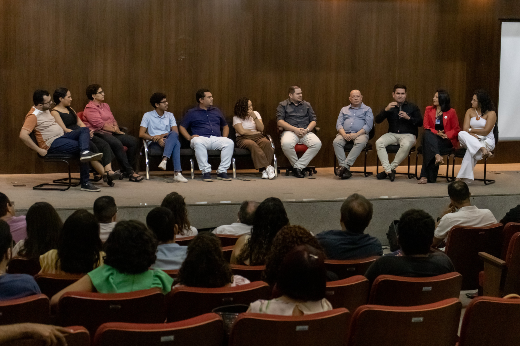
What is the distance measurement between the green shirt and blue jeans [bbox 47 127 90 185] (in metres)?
4.08

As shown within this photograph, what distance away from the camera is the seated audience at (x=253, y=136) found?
7.58 meters

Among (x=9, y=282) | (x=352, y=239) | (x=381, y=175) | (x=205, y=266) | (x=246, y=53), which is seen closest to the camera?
(x=9, y=282)

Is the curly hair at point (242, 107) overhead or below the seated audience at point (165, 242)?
overhead

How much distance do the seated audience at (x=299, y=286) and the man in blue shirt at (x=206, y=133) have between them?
5209mm

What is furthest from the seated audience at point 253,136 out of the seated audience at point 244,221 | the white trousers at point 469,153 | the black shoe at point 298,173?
the seated audience at point 244,221

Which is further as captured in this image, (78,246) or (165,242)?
(165,242)

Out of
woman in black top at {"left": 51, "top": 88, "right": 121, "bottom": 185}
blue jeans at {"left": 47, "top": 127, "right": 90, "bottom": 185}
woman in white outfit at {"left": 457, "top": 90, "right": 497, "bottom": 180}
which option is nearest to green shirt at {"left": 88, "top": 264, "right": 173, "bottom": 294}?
blue jeans at {"left": 47, "top": 127, "right": 90, "bottom": 185}

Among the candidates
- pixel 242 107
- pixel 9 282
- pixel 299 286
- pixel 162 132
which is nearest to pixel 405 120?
pixel 242 107

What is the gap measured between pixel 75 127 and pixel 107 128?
0.43 m

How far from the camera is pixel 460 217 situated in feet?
13.8

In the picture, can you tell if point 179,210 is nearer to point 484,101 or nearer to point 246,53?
point 246,53

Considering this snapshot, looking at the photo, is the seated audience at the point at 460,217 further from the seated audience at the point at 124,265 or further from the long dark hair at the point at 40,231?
the long dark hair at the point at 40,231

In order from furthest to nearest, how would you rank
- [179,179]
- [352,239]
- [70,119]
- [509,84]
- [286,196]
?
[509,84]
[179,179]
[70,119]
[286,196]
[352,239]

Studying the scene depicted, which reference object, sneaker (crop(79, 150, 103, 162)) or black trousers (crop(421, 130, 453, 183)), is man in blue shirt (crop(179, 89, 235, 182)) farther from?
black trousers (crop(421, 130, 453, 183))
